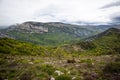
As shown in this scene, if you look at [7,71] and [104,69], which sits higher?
[104,69]

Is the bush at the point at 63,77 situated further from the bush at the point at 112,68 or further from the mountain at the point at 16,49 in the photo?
the mountain at the point at 16,49

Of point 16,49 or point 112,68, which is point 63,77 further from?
point 16,49

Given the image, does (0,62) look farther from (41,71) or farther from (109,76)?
(109,76)

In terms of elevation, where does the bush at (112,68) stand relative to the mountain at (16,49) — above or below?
above

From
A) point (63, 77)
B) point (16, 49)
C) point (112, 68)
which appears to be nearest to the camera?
point (63, 77)

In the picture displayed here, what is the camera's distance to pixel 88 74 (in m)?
18.5

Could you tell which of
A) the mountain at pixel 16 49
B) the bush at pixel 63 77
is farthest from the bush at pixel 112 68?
the mountain at pixel 16 49

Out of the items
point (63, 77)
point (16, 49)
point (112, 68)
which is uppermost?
point (112, 68)

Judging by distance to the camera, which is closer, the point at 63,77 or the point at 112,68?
the point at 63,77

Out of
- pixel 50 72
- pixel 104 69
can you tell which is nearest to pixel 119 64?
pixel 104 69

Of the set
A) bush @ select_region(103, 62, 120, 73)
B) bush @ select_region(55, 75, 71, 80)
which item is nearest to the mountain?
bush @ select_region(55, 75, 71, 80)

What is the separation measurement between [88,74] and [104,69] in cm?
208

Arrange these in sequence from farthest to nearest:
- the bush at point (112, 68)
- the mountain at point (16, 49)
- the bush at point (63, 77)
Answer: the mountain at point (16, 49), the bush at point (112, 68), the bush at point (63, 77)

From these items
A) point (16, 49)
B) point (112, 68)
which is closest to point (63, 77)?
point (112, 68)
